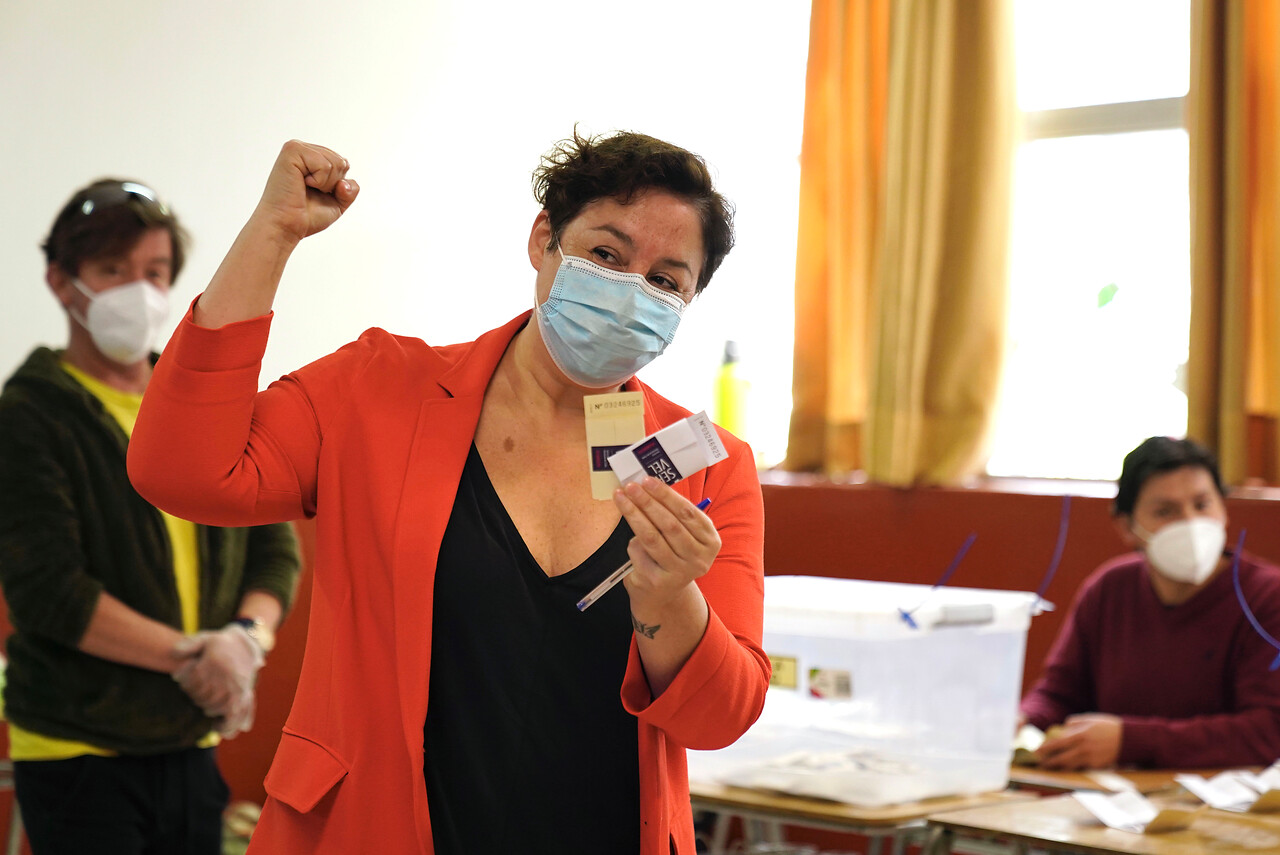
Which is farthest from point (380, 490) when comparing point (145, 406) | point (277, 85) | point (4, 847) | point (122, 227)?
point (4, 847)

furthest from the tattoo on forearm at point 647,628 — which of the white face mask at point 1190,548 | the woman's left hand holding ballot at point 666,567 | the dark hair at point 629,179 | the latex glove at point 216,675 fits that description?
the white face mask at point 1190,548

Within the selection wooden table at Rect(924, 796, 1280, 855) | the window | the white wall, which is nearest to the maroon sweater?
wooden table at Rect(924, 796, 1280, 855)

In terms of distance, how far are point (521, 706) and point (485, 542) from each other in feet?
0.59

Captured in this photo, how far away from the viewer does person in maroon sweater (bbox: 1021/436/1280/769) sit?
2.65 metres

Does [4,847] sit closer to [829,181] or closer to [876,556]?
[876,556]

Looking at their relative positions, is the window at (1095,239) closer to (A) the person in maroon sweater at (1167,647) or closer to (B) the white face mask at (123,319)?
(A) the person in maroon sweater at (1167,647)

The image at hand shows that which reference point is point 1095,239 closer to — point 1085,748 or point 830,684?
point 1085,748

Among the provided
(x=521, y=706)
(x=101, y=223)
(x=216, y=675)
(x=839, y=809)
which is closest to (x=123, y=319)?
(x=101, y=223)

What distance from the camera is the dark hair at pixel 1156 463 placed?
9.71 ft

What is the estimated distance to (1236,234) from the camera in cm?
340

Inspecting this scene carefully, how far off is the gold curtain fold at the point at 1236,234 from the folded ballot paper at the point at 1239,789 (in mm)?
1207

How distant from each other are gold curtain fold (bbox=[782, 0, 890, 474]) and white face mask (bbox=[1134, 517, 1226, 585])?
1.30 metres

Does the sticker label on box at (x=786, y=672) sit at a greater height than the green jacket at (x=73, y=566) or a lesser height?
lesser

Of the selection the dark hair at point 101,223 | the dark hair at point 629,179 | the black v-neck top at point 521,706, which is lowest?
the black v-neck top at point 521,706
